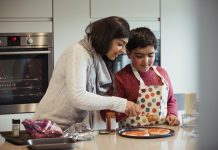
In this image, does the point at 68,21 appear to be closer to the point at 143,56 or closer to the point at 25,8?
the point at 25,8

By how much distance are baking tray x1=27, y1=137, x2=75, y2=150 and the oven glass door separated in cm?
140

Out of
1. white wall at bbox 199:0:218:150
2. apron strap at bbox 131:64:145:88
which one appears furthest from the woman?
white wall at bbox 199:0:218:150

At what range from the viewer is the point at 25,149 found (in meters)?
1.08

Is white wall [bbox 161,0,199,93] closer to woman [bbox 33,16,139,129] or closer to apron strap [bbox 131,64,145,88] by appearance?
apron strap [bbox 131,64,145,88]

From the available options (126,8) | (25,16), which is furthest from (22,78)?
(126,8)

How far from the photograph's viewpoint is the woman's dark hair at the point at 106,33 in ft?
4.34

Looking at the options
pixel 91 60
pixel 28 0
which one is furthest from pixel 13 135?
pixel 28 0

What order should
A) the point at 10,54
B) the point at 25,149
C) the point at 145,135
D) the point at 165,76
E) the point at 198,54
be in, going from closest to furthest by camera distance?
the point at 198,54 → the point at 25,149 → the point at 145,135 → the point at 165,76 → the point at 10,54

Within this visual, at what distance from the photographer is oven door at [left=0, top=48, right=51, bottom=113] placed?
7.95ft

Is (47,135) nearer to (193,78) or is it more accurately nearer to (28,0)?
(193,78)

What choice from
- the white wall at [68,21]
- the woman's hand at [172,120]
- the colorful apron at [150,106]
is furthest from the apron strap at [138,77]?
the white wall at [68,21]

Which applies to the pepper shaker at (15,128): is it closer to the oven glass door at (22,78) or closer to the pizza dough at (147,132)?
the pizza dough at (147,132)

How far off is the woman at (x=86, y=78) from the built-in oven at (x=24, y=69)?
3.67 feet

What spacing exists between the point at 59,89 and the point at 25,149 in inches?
11.6
